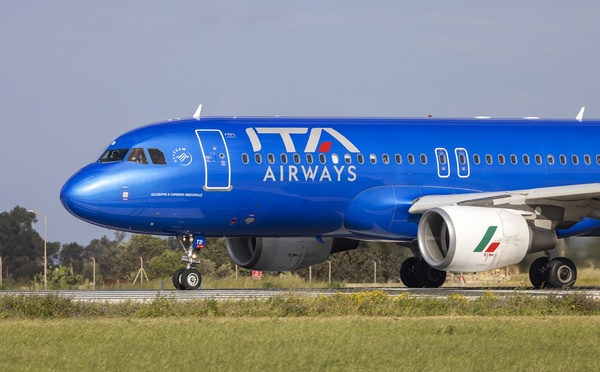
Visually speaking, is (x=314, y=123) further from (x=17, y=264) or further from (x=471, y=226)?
(x=17, y=264)

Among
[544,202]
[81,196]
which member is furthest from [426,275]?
[81,196]

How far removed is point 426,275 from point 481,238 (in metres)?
5.87

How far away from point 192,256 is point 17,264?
172 feet

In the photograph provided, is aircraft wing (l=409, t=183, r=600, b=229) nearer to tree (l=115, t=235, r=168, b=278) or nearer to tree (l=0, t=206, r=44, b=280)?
tree (l=115, t=235, r=168, b=278)

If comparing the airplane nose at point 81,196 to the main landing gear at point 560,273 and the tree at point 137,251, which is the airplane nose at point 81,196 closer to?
the main landing gear at point 560,273

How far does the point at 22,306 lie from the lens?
69.1ft

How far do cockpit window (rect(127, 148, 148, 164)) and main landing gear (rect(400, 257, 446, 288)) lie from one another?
8.12m

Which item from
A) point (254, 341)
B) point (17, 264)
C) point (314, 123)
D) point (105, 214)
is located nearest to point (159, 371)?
point (254, 341)

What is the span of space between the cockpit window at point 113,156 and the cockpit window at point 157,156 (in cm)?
59

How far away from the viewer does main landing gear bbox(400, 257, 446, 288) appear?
3169 cm

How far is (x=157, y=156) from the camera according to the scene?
27047mm

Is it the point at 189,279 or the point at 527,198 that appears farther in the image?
the point at 527,198

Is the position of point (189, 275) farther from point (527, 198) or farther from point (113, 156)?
point (527, 198)

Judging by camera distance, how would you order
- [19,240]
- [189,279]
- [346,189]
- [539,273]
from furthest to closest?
[19,240] < [539,273] < [346,189] < [189,279]
